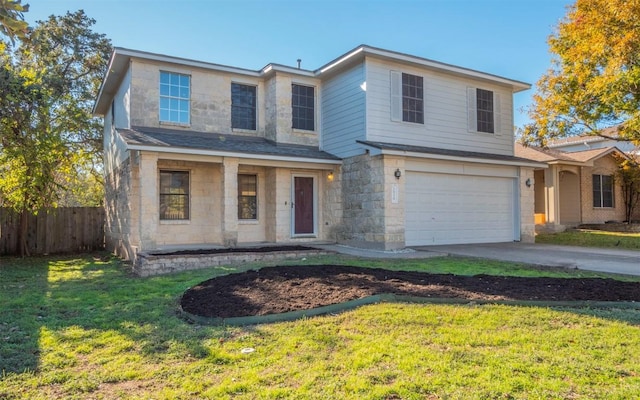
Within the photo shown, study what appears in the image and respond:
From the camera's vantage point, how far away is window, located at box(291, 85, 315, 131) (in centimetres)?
1370

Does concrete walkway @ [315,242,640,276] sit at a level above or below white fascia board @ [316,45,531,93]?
below

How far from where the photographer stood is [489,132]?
47.8 feet

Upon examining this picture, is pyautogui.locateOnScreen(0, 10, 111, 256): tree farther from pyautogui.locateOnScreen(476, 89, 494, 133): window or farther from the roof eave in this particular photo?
pyautogui.locateOnScreen(476, 89, 494, 133): window

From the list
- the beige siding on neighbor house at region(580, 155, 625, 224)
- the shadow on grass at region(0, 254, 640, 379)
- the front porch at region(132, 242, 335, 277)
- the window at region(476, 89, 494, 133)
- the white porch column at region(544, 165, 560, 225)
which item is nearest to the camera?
the shadow on grass at region(0, 254, 640, 379)

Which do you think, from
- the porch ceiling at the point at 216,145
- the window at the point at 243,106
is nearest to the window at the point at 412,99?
the porch ceiling at the point at 216,145

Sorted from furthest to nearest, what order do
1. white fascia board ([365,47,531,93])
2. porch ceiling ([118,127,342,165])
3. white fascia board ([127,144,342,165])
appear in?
white fascia board ([365,47,531,93])
porch ceiling ([118,127,342,165])
white fascia board ([127,144,342,165])

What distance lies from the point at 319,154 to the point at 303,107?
1765 mm

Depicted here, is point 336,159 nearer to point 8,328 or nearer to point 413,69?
point 413,69

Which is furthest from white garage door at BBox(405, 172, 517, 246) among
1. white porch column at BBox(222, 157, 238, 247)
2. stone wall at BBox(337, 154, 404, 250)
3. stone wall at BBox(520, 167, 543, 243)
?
white porch column at BBox(222, 157, 238, 247)

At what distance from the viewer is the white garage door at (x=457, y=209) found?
12.5m

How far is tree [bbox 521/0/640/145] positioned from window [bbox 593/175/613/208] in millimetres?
6410

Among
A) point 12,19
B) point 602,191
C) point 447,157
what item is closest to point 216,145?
point 447,157

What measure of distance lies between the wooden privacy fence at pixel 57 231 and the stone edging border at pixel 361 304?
35.9ft

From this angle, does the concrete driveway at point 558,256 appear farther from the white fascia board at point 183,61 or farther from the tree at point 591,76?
the white fascia board at point 183,61
